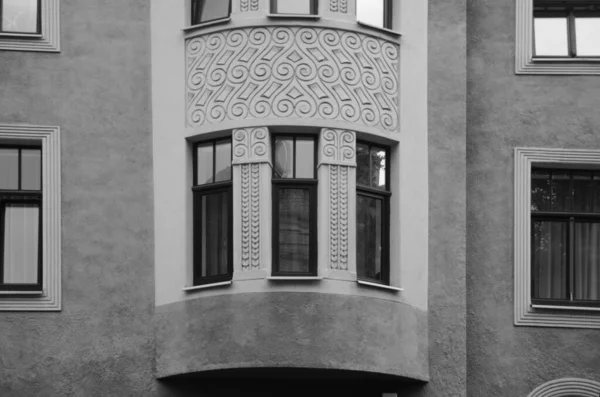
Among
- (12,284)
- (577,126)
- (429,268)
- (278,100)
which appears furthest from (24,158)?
(577,126)

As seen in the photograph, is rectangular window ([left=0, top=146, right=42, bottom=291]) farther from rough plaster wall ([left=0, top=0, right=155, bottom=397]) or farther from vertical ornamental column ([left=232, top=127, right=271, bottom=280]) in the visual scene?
vertical ornamental column ([left=232, top=127, right=271, bottom=280])

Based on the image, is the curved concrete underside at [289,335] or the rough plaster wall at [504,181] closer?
the curved concrete underside at [289,335]

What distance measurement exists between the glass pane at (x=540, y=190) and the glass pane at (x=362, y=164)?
273cm

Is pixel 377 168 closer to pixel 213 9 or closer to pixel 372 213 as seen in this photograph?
pixel 372 213

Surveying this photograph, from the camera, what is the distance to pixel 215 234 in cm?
3019

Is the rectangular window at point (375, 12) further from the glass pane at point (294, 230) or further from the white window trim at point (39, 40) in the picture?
the white window trim at point (39, 40)

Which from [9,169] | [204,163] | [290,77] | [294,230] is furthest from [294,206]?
[9,169]

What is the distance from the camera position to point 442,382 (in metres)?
30.1

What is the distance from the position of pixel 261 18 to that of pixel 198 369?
203 inches

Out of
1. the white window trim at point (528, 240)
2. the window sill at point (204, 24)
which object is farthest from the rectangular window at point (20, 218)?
the white window trim at point (528, 240)

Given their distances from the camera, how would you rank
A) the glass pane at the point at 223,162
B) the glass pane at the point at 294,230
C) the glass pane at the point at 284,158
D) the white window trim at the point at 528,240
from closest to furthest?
the glass pane at the point at 294,230 < the glass pane at the point at 284,158 < the glass pane at the point at 223,162 < the white window trim at the point at 528,240

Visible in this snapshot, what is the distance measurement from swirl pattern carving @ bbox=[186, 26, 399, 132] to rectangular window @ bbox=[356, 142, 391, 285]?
20.1 inches

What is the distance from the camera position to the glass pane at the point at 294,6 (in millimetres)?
30359

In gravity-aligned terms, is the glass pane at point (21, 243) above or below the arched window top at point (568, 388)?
above
